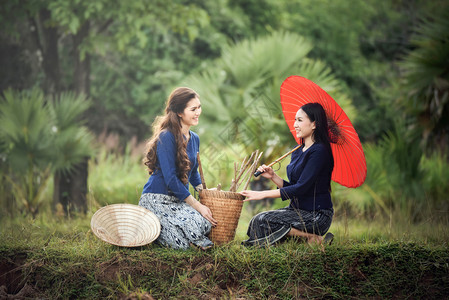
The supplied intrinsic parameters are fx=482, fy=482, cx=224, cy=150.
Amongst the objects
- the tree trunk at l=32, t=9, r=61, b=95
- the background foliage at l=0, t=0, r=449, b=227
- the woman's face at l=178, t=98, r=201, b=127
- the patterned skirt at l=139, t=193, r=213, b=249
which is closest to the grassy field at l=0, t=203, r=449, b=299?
the patterned skirt at l=139, t=193, r=213, b=249

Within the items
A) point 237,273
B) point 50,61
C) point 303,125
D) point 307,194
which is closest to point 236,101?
point 50,61

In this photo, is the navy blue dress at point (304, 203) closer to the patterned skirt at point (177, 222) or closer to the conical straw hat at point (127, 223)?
the patterned skirt at point (177, 222)

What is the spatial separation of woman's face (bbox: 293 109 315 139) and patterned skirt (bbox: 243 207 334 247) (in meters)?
0.69

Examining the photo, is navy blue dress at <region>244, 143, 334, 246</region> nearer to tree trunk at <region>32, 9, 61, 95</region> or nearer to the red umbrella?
the red umbrella

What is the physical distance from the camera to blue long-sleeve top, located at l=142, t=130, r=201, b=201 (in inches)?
165

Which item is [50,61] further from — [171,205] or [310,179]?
[310,179]

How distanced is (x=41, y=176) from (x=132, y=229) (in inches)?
146

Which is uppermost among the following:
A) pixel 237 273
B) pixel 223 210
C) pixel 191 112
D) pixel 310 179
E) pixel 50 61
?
pixel 50 61

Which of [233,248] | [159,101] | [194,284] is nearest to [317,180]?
[233,248]

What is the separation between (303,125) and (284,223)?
2.91ft

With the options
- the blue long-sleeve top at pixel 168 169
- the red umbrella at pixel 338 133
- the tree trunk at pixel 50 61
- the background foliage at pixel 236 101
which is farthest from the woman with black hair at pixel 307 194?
the tree trunk at pixel 50 61

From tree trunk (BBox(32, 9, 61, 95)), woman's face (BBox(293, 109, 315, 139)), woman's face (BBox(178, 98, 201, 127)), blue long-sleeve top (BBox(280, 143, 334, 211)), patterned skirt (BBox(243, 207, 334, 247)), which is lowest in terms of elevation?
patterned skirt (BBox(243, 207, 334, 247))

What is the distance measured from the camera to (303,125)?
4.25 meters

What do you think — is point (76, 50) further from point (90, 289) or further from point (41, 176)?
point (90, 289)
